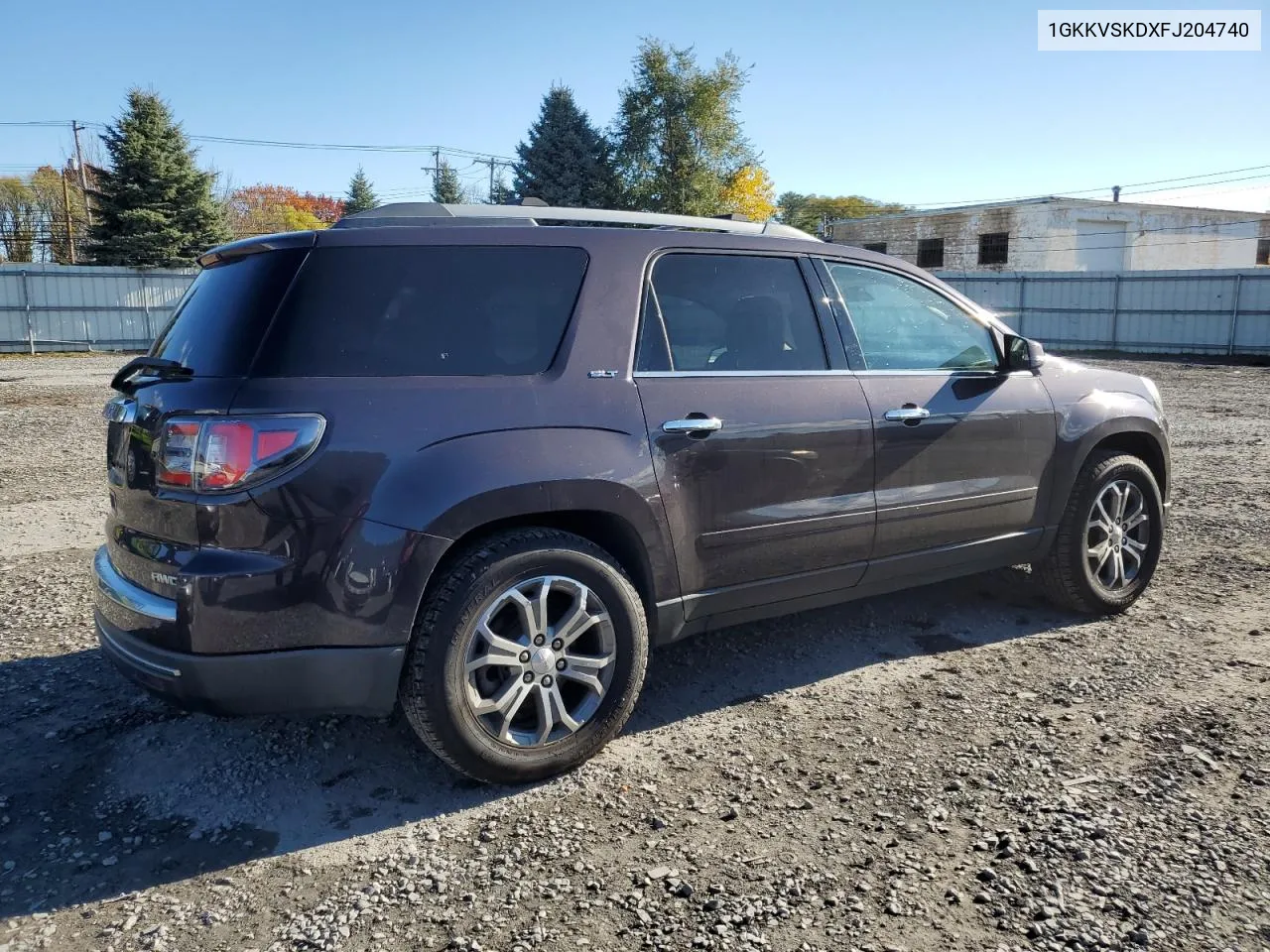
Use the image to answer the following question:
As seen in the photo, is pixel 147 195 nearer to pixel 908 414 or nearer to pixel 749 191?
pixel 749 191

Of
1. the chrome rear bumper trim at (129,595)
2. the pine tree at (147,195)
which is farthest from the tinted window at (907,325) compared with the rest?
the pine tree at (147,195)

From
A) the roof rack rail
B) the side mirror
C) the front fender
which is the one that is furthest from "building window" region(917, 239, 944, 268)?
the roof rack rail

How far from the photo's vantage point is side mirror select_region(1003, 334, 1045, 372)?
4.46 m

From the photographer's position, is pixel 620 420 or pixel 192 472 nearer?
pixel 192 472

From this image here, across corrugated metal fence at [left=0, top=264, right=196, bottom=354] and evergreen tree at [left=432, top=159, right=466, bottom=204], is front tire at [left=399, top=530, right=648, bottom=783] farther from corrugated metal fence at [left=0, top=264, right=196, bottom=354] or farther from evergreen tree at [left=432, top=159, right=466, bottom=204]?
evergreen tree at [left=432, top=159, right=466, bottom=204]

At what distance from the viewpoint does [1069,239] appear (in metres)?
42.8

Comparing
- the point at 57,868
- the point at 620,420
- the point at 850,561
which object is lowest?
the point at 57,868

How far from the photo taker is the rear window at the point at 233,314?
9.53 feet

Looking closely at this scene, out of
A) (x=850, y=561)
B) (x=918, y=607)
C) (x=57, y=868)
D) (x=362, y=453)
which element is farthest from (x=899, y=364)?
(x=57, y=868)

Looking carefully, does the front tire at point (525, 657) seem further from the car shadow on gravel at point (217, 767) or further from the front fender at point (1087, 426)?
the front fender at point (1087, 426)

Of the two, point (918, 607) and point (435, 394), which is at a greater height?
point (435, 394)

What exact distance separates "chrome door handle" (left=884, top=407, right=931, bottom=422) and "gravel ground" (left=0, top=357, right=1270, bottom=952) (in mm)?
1095

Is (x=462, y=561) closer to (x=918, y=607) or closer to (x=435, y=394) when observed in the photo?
(x=435, y=394)

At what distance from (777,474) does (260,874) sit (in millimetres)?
2174
